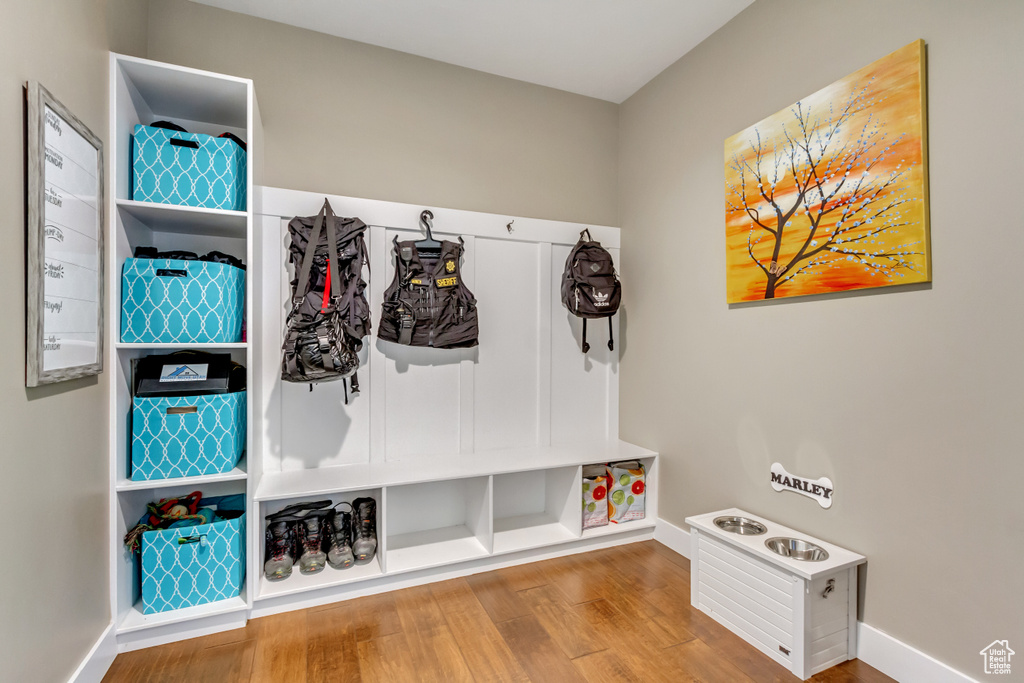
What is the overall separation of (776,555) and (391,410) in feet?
6.09

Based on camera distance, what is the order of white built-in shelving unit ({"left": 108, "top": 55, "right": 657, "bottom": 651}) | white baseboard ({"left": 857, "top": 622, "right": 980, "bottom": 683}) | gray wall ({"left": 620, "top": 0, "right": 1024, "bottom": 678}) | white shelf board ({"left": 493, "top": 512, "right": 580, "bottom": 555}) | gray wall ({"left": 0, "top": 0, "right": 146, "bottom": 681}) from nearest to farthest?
gray wall ({"left": 0, "top": 0, "right": 146, "bottom": 681}), gray wall ({"left": 620, "top": 0, "right": 1024, "bottom": 678}), white baseboard ({"left": 857, "top": 622, "right": 980, "bottom": 683}), white built-in shelving unit ({"left": 108, "top": 55, "right": 657, "bottom": 651}), white shelf board ({"left": 493, "top": 512, "right": 580, "bottom": 555})

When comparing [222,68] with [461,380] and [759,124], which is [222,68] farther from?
[759,124]

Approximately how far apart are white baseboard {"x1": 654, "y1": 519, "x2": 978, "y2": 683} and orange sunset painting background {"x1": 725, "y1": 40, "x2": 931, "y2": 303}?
1.23 meters

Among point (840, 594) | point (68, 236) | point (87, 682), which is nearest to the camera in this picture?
point (68, 236)

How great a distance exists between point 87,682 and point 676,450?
2.58 metres

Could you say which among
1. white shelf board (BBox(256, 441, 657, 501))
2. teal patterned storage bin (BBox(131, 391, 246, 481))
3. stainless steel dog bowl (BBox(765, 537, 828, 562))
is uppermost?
teal patterned storage bin (BBox(131, 391, 246, 481))

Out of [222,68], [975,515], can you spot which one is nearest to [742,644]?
[975,515]

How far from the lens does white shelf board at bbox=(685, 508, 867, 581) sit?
1670mm

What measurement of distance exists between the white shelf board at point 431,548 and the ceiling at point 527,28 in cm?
262

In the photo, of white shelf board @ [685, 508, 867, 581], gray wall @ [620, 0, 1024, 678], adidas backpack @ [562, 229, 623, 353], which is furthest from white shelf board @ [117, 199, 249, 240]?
white shelf board @ [685, 508, 867, 581]

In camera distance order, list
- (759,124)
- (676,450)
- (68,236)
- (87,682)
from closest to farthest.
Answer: (68,236) → (87,682) → (759,124) → (676,450)

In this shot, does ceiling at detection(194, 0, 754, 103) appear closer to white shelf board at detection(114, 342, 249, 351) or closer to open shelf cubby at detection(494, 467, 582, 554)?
white shelf board at detection(114, 342, 249, 351)

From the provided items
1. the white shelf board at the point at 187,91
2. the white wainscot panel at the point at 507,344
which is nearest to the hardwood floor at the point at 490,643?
the white wainscot panel at the point at 507,344

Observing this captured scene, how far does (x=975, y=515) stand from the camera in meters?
1.48
